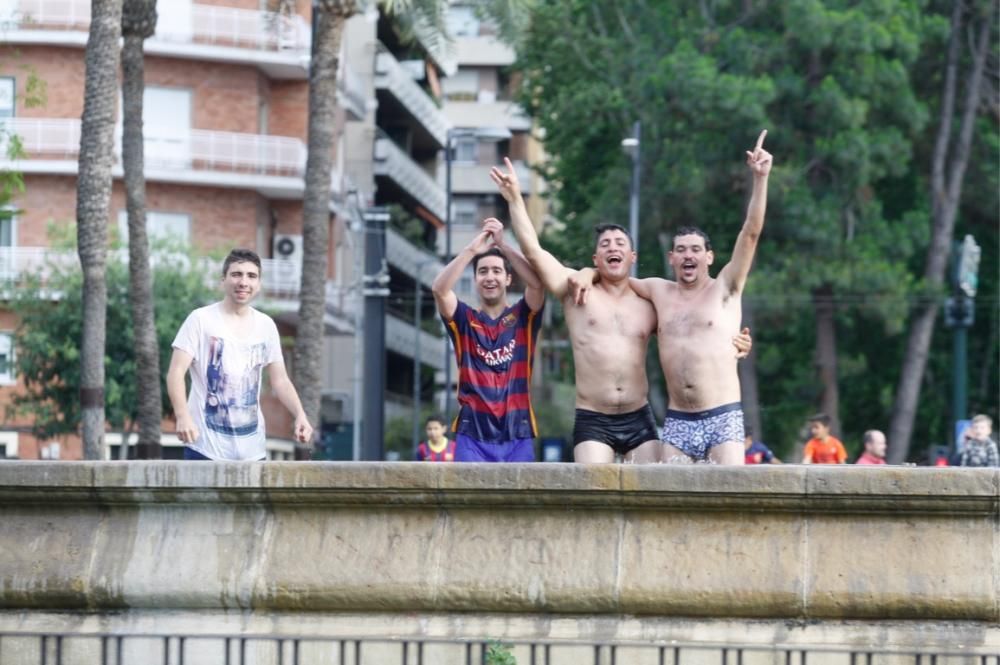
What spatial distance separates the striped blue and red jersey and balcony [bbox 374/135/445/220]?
188 feet

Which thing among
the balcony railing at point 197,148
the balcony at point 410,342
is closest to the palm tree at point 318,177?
the balcony railing at point 197,148

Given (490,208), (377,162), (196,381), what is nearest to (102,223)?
(196,381)

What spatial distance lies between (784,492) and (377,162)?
196 feet

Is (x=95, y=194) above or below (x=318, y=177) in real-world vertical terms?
below

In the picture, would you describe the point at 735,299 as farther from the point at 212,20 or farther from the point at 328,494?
the point at 212,20

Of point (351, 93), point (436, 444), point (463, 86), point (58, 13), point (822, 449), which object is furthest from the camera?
point (463, 86)

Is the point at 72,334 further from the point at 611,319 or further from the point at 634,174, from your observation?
the point at 611,319

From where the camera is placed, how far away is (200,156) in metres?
51.2

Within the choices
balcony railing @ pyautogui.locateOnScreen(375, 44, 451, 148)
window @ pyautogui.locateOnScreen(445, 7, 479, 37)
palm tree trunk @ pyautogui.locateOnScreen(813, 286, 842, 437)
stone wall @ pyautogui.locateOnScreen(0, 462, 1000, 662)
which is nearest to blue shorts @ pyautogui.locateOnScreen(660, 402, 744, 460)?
stone wall @ pyautogui.locateOnScreen(0, 462, 1000, 662)

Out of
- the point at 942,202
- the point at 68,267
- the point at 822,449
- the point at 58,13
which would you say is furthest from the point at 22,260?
the point at 822,449

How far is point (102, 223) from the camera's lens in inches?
1013

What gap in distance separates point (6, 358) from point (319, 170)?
2100cm

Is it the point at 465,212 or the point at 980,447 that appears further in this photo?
the point at 465,212

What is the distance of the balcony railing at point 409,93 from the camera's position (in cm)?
6744
